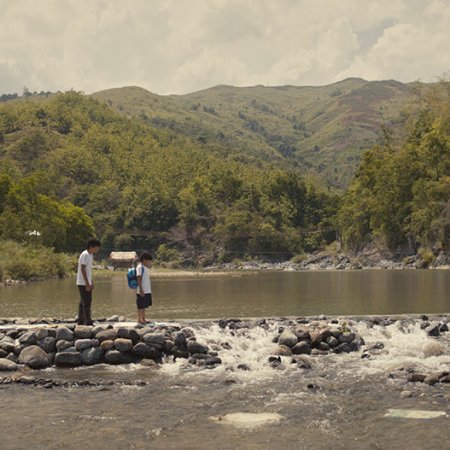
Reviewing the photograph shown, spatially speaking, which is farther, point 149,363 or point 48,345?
point 48,345

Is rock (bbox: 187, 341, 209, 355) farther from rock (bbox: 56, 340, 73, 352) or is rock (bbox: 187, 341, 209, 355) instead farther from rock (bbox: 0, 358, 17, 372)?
rock (bbox: 0, 358, 17, 372)

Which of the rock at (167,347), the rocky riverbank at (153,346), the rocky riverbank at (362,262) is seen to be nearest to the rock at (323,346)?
the rocky riverbank at (153,346)

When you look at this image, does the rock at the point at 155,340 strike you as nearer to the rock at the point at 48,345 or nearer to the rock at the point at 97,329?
the rock at the point at 97,329

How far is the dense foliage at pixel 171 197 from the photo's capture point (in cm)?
12888

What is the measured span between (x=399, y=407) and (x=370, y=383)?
1.86 m

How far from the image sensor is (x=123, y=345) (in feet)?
52.1

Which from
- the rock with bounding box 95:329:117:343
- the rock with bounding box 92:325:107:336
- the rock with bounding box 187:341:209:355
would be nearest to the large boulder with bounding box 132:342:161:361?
the rock with bounding box 95:329:117:343

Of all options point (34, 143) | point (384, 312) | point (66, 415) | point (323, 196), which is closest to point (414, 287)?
point (384, 312)

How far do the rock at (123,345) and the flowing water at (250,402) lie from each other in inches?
22.5

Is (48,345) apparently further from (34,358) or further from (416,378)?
(416,378)

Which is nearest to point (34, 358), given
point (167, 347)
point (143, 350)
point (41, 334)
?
point (41, 334)

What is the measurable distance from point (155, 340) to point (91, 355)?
162 cm

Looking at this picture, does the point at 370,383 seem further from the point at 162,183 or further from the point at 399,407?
the point at 162,183

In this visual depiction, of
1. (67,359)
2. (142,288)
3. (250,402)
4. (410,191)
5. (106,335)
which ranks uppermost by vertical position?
(410,191)
